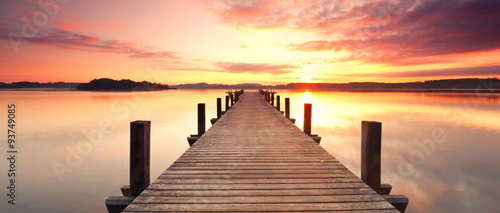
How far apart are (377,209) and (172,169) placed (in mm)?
2906

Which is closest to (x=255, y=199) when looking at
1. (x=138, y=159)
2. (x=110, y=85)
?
(x=138, y=159)

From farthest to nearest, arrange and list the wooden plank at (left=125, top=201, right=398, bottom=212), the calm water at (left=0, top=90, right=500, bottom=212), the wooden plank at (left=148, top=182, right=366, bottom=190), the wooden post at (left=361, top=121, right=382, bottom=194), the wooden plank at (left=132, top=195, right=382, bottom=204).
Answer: the calm water at (left=0, top=90, right=500, bottom=212), the wooden post at (left=361, top=121, right=382, bottom=194), the wooden plank at (left=148, top=182, right=366, bottom=190), the wooden plank at (left=132, top=195, right=382, bottom=204), the wooden plank at (left=125, top=201, right=398, bottom=212)

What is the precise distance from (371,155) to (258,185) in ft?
6.72

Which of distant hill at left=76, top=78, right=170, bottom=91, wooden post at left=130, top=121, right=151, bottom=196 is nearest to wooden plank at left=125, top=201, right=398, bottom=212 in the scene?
wooden post at left=130, top=121, right=151, bottom=196

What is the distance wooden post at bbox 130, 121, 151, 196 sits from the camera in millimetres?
3910

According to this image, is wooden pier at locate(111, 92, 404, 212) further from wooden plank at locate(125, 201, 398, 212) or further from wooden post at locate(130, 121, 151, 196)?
wooden post at locate(130, 121, 151, 196)

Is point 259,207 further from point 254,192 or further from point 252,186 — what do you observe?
point 252,186

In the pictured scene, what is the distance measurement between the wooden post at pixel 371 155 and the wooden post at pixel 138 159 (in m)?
3.54

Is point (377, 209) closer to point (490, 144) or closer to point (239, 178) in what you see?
point (239, 178)

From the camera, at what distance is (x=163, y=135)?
18.9 metres

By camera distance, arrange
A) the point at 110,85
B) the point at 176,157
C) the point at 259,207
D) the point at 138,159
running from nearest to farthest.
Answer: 1. the point at 259,207
2. the point at 138,159
3. the point at 176,157
4. the point at 110,85

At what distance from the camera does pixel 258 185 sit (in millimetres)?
3367

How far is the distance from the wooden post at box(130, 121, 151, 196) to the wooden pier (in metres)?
0.42

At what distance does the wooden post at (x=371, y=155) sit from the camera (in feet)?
13.4
